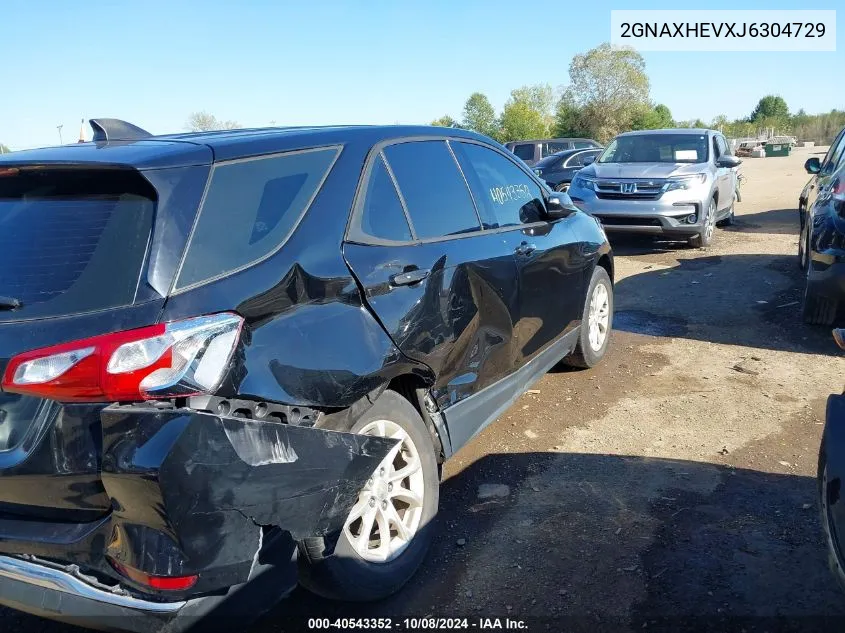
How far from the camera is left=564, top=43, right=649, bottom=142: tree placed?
52.2 m

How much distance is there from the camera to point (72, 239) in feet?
7.25

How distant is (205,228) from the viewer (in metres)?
2.21

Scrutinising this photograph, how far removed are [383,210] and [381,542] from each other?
138 cm

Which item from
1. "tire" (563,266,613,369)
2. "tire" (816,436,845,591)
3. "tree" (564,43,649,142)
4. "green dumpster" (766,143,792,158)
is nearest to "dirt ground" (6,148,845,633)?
"tire" (563,266,613,369)

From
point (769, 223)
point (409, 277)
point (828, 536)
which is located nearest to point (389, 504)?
point (409, 277)

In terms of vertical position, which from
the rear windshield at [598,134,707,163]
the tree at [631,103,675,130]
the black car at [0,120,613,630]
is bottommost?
the black car at [0,120,613,630]

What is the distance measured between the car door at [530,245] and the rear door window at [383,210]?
2.62 ft

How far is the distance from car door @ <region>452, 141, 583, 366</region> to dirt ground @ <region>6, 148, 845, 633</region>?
0.66m

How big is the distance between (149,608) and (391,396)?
3.85 feet

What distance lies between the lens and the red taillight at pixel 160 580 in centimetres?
193

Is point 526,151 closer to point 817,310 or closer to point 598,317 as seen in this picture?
point 817,310

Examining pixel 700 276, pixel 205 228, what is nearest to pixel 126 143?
pixel 205 228

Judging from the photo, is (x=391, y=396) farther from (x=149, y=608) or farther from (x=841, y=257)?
(x=841, y=257)

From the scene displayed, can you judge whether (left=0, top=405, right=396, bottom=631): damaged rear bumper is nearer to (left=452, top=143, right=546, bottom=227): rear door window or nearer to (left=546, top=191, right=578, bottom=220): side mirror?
(left=452, top=143, right=546, bottom=227): rear door window
